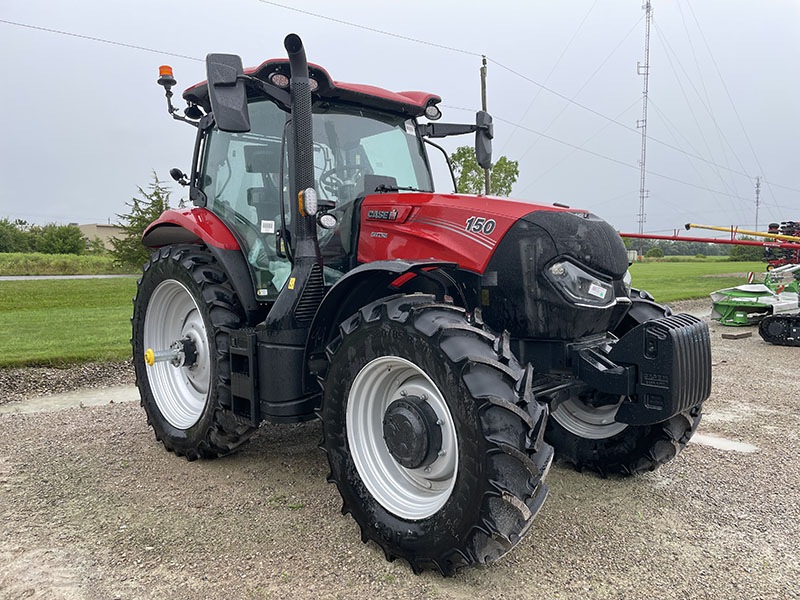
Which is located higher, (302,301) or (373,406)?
(302,301)

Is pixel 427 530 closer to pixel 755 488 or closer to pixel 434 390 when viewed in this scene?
pixel 434 390

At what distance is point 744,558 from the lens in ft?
9.96

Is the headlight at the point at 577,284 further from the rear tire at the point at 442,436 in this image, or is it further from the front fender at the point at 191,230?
the front fender at the point at 191,230

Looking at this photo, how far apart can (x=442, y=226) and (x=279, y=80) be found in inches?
55.1

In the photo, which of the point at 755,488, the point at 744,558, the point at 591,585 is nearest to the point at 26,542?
the point at 591,585

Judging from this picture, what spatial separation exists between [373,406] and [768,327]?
957 cm

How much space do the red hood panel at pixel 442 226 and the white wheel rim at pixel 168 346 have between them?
1.74m

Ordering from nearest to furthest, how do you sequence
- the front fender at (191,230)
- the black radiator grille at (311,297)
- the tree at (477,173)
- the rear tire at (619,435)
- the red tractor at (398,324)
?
the red tractor at (398,324) → the black radiator grille at (311,297) → the rear tire at (619,435) → the front fender at (191,230) → the tree at (477,173)

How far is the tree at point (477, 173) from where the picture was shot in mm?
20422

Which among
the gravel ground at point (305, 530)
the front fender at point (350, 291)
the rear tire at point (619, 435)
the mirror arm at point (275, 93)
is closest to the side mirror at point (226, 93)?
the mirror arm at point (275, 93)

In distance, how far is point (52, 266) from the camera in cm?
3030

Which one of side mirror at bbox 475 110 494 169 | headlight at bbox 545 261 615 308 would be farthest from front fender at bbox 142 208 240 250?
headlight at bbox 545 261 615 308

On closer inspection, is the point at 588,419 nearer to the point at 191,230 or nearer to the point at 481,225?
the point at 481,225

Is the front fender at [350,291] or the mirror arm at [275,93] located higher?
the mirror arm at [275,93]
